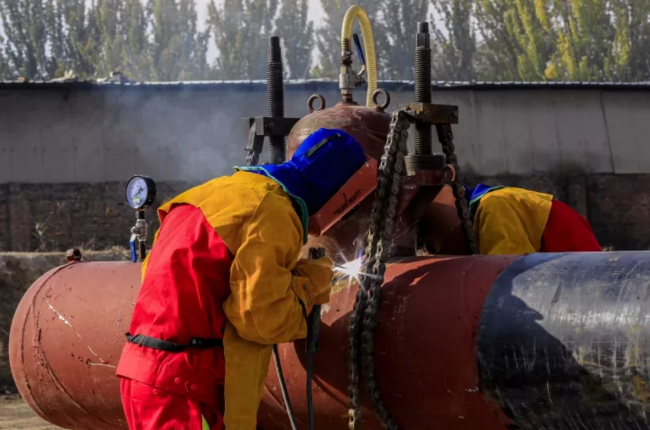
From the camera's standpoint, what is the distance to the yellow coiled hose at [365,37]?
189 inches

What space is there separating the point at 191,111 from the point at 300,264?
48.0ft

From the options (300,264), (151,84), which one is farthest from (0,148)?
(300,264)

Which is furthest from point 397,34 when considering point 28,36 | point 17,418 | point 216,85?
point 17,418

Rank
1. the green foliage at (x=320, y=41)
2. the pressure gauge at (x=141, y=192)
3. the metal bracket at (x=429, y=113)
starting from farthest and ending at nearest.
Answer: the green foliage at (x=320, y=41)
the pressure gauge at (x=141, y=192)
the metal bracket at (x=429, y=113)

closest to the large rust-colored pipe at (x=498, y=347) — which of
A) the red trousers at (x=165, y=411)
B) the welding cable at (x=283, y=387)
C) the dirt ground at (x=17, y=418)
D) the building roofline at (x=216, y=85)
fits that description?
the welding cable at (x=283, y=387)

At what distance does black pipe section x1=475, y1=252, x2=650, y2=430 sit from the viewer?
11.0ft

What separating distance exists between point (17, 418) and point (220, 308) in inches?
246

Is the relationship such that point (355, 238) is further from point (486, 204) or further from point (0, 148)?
point (0, 148)

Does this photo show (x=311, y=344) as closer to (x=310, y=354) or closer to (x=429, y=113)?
(x=310, y=354)

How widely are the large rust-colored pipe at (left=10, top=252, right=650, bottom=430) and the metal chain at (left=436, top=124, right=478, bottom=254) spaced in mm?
462

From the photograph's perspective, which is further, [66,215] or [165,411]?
[66,215]

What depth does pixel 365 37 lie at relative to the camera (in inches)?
194

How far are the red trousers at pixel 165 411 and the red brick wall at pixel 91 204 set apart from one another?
14146 millimetres

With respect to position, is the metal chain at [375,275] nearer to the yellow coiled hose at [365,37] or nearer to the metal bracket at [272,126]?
the yellow coiled hose at [365,37]
